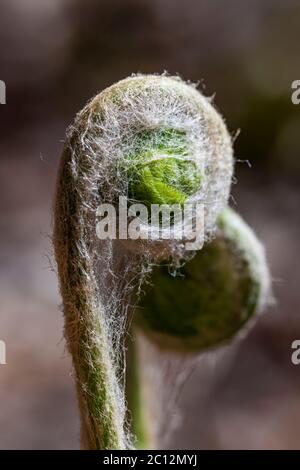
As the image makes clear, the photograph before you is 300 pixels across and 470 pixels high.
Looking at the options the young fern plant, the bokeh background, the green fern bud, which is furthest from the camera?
the bokeh background

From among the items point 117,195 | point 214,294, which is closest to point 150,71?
point 214,294

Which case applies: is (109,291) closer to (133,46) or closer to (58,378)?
(58,378)

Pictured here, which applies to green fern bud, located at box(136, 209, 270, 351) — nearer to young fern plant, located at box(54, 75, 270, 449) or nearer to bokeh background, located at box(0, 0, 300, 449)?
young fern plant, located at box(54, 75, 270, 449)

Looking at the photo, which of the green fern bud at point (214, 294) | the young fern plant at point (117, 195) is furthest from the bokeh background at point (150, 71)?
the young fern plant at point (117, 195)

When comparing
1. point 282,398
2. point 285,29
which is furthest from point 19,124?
point 282,398

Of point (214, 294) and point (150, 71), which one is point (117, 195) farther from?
point (150, 71)

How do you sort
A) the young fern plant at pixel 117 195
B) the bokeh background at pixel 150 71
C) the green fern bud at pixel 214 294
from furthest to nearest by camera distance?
the bokeh background at pixel 150 71 < the green fern bud at pixel 214 294 < the young fern plant at pixel 117 195

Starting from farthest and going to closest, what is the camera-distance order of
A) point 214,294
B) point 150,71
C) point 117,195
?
point 150,71, point 214,294, point 117,195

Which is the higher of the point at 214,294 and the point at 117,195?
the point at 117,195

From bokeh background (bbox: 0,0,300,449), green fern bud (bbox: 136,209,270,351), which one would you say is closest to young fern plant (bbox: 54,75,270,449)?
green fern bud (bbox: 136,209,270,351)

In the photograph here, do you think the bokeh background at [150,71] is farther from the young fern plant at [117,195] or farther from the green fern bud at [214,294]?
the young fern plant at [117,195]

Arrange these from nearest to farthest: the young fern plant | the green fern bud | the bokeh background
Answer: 1. the young fern plant
2. the green fern bud
3. the bokeh background

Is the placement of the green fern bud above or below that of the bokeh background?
below
